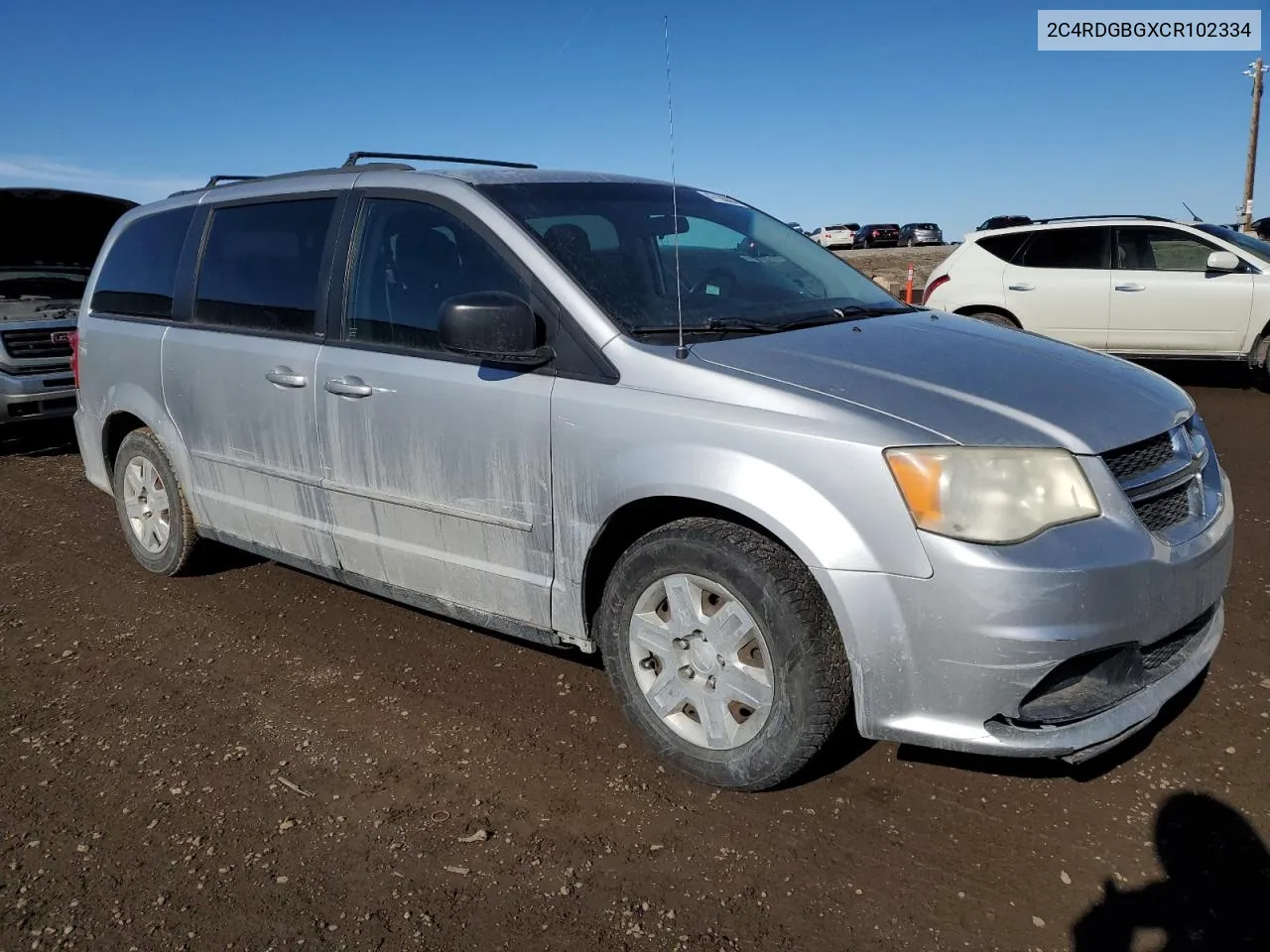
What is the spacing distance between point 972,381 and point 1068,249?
790cm

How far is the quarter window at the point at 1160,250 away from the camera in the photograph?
927cm

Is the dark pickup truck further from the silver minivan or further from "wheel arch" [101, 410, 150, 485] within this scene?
the silver minivan

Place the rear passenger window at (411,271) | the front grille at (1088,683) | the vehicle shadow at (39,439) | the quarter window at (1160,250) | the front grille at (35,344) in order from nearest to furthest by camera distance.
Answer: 1. the front grille at (1088,683)
2. the rear passenger window at (411,271)
3. the front grille at (35,344)
4. the vehicle shadow at (39,439)
5. the quarter window at (1160,250)

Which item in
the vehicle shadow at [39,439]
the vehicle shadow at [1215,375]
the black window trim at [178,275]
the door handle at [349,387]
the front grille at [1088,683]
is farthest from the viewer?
the vehicle shadow at [1215,375]

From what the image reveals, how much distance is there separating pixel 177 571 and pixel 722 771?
3278mm

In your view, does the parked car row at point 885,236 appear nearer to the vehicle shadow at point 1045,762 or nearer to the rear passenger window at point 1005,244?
the rear passenger window at point 1005,244

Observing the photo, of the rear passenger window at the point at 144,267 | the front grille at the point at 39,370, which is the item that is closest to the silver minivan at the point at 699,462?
the rear passenger window at the point at 144,267

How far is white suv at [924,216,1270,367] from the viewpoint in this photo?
29.7 feet

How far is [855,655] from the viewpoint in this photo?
8.48 ft

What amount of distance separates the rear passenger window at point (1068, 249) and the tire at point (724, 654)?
825 centimetres

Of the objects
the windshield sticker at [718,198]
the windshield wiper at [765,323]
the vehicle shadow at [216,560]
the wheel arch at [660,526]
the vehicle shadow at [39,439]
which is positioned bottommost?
the vehicle shadow at [216,560]

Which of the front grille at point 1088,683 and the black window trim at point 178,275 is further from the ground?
the black window trim at point 178,275

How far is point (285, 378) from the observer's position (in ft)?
12.6

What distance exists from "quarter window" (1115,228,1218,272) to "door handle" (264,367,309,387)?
849 centimetres
